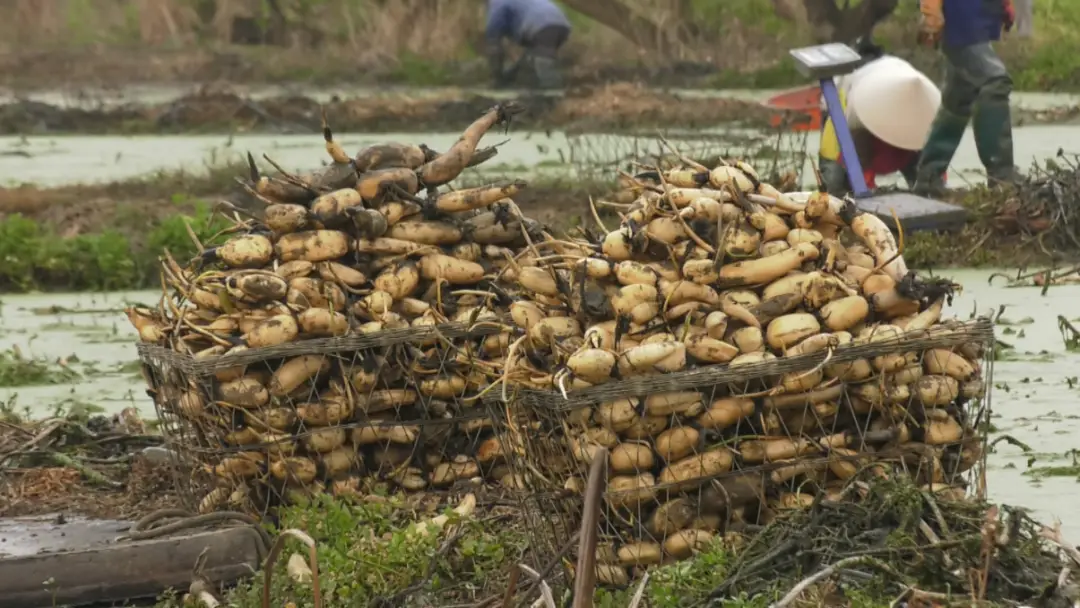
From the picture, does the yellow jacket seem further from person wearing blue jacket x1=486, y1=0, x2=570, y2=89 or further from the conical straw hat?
person wearing blue jacket x1=486, y1=0, x2=570, y2=89

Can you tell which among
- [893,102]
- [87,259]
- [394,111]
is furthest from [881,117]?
[394,111]

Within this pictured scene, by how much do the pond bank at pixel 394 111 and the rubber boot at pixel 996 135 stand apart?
5.49 m

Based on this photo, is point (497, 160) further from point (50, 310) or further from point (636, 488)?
point (636, 488)

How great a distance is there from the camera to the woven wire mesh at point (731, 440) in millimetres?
3688

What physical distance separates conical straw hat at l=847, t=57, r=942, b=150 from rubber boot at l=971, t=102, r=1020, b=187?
0.24 m

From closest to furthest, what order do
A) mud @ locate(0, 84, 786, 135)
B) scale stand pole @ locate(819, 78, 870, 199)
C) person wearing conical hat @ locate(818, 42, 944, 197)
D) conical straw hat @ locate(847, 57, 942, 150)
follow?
scale stand pole @ locate(819, 78, 870, 199)
person wearing conical hat @ locate(818, 42, 944, 197)
conical straw hat @ locate(847, 57, 942, 150)
mud @ locate(0, 84, 786, 135)

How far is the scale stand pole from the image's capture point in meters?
8.62

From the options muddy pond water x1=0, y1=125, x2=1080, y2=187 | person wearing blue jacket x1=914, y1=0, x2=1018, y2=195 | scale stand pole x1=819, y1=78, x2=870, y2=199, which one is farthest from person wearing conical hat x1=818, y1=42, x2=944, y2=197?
muddy pond water x1=0, y1=125, x2=1080, y2=187

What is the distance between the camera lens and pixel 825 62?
889 centimetres

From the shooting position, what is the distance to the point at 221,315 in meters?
4.65

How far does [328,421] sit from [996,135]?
618cm

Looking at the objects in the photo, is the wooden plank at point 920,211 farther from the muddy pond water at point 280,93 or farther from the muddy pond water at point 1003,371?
the muddy pond water at point 280,93

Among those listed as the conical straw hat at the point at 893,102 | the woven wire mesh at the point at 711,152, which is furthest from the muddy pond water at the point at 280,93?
the conical straw hat at the point at 893,102

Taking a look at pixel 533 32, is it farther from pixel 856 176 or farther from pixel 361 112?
pixel 856 176
